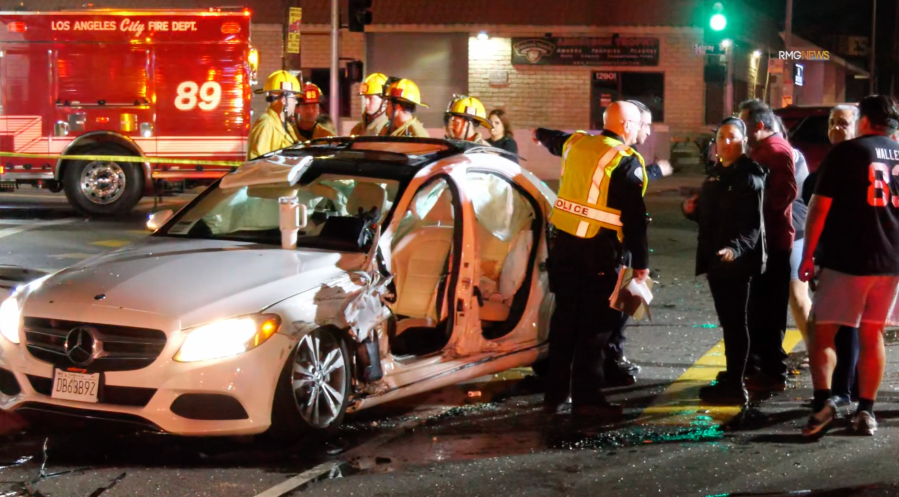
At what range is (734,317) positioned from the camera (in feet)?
21.4

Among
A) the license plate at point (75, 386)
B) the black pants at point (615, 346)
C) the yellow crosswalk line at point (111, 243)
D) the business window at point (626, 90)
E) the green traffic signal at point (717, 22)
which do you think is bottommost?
the black pants at point (615, 346)

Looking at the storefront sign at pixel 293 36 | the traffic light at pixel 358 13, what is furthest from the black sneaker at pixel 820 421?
the storefront sign at pixel 293 36

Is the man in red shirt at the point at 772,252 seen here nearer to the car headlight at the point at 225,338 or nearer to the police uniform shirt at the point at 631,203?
the police uniform shirt at the point at 631,203

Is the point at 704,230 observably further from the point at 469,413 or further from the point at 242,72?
the point at 242,72

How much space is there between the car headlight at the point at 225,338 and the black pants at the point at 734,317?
276 cm

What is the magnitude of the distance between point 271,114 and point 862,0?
4793 centimetres

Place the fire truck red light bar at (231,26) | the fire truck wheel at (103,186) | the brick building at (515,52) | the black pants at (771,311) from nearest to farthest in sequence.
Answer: the black pants at (771,311) → the fire truck wheel at (103,186) → the fire truck red light bar at (231,26) → the brick building at (515,52)

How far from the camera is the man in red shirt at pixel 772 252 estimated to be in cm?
692

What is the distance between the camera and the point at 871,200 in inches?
Answer: 224

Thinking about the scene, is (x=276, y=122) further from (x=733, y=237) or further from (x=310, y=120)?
(x=733, y=237)

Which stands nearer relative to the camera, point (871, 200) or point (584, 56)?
point (871, 200)

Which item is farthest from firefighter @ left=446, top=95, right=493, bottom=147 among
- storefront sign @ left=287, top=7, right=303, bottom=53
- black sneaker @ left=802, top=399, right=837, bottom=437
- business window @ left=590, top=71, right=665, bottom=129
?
business window @ left=590, top=71, right=665, bottom=129

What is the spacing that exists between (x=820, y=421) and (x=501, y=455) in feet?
5.42

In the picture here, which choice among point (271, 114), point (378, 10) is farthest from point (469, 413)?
point (378, 10)
